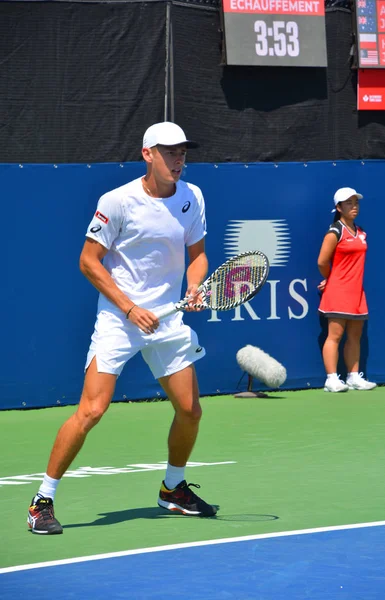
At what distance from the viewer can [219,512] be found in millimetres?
6508

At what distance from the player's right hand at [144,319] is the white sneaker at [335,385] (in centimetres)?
590

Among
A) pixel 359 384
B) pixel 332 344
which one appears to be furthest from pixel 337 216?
pixel 359 384

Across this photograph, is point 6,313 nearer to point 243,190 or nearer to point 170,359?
point 243,190

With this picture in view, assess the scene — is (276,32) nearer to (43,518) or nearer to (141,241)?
(141,241)

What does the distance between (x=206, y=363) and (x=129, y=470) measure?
3615mm

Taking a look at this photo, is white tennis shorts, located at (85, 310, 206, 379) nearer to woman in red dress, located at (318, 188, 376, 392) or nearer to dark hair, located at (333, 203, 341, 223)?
woman in red dress, located at (318, 188, 376, 392)

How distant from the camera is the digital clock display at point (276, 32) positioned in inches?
520

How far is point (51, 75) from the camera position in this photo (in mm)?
12328

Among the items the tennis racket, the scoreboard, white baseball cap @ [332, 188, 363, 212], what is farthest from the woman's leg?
the tennis racket

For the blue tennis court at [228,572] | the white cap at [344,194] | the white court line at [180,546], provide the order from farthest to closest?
the white cap at [344,194] < the white court line at [180,546] < the blue tennis court at [228,572]

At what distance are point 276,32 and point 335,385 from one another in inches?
159

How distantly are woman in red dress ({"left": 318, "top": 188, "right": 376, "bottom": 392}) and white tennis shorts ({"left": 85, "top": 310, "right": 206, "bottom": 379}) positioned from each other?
551cm

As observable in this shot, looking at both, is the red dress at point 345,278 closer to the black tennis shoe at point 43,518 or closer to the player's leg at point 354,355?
the player's leg at point 354,355

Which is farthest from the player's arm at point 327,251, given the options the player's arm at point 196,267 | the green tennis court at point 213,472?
the player's arm at point 196,267
